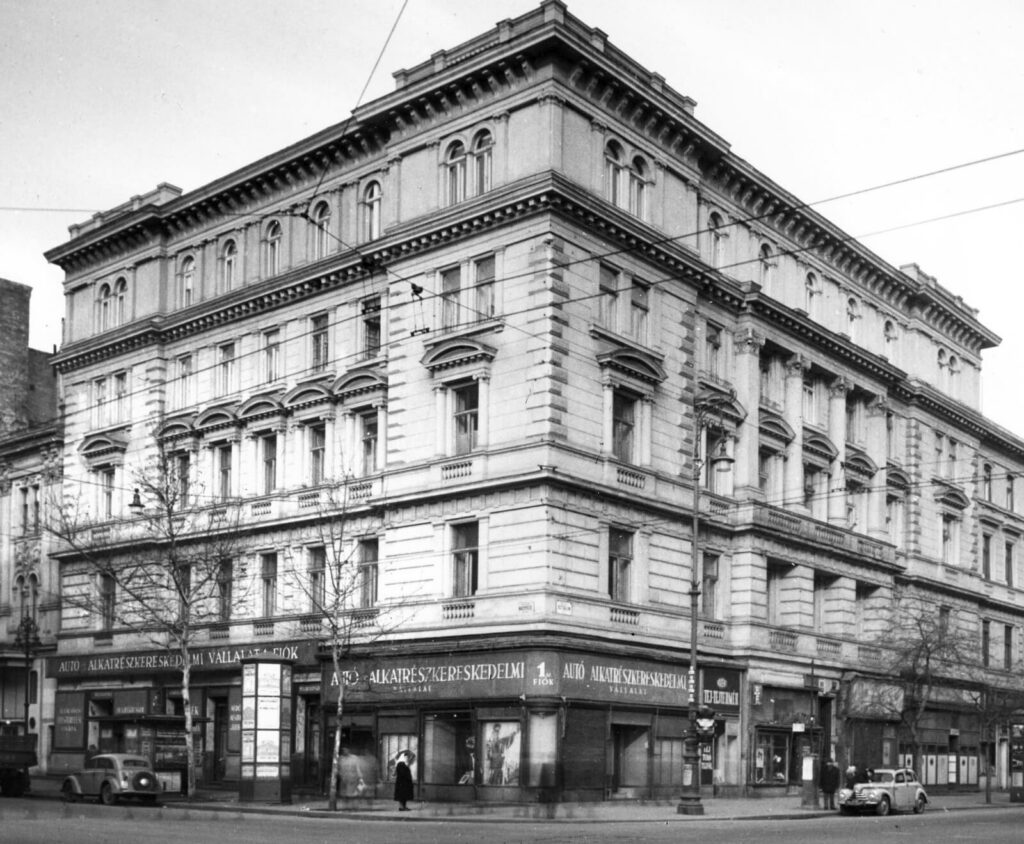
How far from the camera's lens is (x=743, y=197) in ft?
169

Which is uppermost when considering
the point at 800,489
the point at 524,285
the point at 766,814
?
the point at 524,285

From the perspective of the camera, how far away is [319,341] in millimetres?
49531

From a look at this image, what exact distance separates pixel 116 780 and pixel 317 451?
13527 millimetres

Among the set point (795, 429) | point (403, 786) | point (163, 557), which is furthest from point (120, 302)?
point (403, 786)

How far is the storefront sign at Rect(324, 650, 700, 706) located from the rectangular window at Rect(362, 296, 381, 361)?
10249mm

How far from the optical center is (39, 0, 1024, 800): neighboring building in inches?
1620

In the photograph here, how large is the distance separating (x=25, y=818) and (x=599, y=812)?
1485cm

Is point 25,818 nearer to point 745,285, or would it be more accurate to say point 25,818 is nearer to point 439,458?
point 439,458

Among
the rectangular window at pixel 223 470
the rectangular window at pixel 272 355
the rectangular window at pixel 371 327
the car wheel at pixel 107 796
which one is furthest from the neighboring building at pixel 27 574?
the car wheel at pixel 107 796

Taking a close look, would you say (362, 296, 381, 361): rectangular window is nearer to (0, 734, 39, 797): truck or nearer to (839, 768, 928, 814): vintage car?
(0, 734, 39, 797): truck

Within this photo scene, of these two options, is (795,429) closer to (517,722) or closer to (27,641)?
(517,722)

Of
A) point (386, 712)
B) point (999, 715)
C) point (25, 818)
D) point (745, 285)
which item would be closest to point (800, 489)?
point (745, 285)

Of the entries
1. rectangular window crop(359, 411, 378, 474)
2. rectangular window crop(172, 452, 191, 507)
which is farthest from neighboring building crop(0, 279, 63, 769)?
rectangular window crop(359, 411, 378, 474)

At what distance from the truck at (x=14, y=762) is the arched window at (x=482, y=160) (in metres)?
22.0
